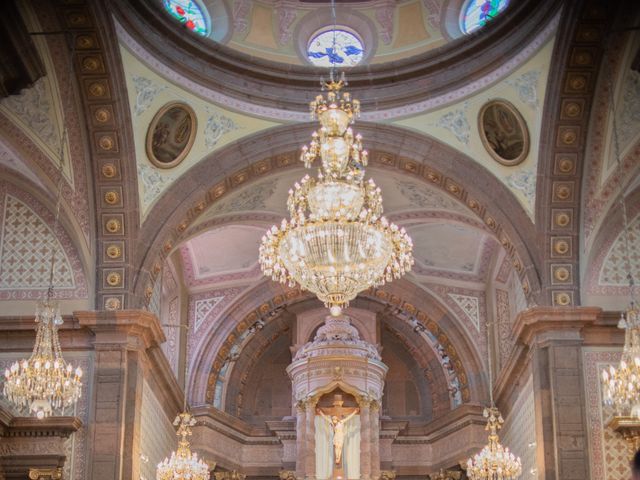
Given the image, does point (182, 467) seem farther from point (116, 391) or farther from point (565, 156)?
point (565, 156)

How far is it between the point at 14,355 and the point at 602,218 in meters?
9.14

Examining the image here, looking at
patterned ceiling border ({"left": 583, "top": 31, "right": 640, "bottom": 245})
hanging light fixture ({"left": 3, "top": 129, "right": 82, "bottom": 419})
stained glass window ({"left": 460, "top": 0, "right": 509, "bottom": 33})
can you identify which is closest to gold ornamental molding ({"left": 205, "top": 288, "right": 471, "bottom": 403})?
patterned ceiling border ({"left": 583, "top": 31, "right": 640, "bottom": 245})

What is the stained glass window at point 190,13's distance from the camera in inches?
714

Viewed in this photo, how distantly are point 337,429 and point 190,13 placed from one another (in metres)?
8.76

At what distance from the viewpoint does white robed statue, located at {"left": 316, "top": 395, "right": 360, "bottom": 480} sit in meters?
21.6

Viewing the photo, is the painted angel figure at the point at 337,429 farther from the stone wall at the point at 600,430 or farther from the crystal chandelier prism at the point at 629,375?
the crystal chandelier prism at the point at 629,375

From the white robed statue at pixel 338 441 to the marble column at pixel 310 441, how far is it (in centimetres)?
12

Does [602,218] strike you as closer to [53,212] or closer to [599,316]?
[599,316]

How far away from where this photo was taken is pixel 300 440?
2177 cm

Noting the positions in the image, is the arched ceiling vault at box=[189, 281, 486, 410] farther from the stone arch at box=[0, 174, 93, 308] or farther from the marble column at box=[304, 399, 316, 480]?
the stone arch at box=[0, 174, 93, 308]

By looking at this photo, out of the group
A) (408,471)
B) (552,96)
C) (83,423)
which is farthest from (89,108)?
(408,471)

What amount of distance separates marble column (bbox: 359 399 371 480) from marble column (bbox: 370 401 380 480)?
102mm

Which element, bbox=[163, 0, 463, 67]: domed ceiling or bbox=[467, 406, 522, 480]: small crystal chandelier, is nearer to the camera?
bbox=[467, 406, 522, 480]: small crystal chandelier

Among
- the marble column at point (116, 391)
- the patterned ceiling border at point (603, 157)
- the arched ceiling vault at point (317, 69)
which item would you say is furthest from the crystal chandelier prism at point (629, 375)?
the marble column at point (116, 391)
